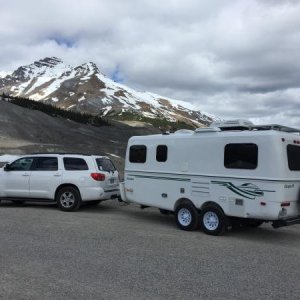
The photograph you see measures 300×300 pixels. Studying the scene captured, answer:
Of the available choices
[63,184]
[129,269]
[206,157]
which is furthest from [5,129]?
[129,269]

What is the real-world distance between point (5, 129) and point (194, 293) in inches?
1613

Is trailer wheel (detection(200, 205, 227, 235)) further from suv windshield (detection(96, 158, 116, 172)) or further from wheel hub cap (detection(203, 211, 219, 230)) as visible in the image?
suv windshield (detection(96, 158, 116, 172))

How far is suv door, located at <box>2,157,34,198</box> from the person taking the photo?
14.9 metres

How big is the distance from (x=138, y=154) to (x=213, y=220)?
10.3 feet

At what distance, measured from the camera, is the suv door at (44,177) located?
14.6 m

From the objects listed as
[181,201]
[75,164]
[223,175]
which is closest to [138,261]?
[223,175]

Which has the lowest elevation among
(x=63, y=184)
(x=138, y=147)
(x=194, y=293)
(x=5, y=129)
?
(x=194, y=293)

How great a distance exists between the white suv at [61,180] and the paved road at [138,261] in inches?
68.6

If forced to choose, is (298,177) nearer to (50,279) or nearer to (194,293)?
(194,293)

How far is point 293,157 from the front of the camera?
1058 centimetres

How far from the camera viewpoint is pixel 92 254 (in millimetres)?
8508

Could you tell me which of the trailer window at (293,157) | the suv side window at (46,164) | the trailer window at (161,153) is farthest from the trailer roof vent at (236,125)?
the suv side window at (46,164)

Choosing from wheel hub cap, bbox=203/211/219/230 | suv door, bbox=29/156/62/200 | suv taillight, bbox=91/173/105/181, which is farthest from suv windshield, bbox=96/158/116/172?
wheel hub cap, bbox=203/211/219/230

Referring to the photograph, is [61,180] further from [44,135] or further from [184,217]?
[44,135]
